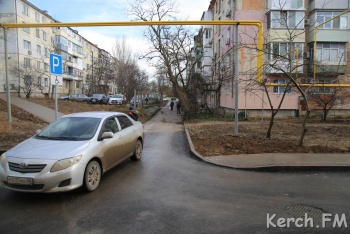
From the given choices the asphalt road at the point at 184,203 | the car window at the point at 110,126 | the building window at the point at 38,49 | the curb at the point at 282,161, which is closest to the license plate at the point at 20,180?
the asphalt road at the point at 184,203

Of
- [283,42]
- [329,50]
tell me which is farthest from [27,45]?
[329,50]

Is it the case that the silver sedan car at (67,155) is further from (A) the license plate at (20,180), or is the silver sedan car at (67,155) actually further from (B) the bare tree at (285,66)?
(B) the bare tree at (285,66)

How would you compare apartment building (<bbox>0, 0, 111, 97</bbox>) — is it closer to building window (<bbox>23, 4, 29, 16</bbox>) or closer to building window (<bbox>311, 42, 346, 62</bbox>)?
building window (<bbox>23, 4, 29, 16</bbox>)

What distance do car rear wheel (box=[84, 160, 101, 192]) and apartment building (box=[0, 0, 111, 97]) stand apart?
32.0 meters

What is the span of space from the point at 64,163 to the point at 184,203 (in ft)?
7.16

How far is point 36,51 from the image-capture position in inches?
2025

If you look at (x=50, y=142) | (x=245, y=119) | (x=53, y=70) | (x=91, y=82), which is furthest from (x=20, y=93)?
(x=50, y=142)

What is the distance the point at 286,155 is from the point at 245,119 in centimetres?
1407

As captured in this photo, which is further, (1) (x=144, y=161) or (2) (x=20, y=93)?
(2) (x=20, y=93)

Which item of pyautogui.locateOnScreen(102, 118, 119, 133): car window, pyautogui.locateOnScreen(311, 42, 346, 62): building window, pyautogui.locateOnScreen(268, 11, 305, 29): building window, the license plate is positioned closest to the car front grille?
the license plate

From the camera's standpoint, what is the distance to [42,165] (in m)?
4.71

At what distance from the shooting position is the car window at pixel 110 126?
6391 millimetres

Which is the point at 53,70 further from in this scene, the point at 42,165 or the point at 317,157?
the point at 317,157

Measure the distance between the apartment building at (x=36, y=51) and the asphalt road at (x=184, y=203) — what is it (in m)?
32.4
